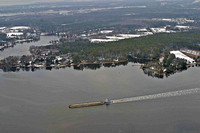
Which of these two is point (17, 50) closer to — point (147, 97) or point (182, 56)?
point (182, 56)

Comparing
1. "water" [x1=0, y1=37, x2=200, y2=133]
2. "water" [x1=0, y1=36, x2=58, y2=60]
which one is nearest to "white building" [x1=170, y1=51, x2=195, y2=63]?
"water" [x1=0, y1=37, x2=200, y2=133]

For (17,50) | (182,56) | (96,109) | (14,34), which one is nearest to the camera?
(96,109)

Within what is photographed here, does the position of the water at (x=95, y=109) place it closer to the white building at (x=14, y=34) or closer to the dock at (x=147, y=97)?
the dock at (x=147, y=97)

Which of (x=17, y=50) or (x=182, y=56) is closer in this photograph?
(x=182, y=56)

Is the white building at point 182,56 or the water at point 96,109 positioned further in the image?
the white building at point 182,56

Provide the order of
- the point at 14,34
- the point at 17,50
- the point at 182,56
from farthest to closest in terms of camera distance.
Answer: the point at 14,34, the point at 17,50, the point at 182,56

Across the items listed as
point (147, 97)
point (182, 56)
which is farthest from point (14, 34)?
point (147, 97)

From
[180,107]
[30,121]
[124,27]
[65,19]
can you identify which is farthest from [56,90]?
[65,19]

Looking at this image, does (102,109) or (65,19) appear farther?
(65,19)

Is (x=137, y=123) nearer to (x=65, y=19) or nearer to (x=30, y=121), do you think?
(x=30, y=121)

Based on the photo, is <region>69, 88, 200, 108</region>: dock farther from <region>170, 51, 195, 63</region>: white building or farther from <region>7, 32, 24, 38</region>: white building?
<region>7, 32, 24, 38</region>: white building

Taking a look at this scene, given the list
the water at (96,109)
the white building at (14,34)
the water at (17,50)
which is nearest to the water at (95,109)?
the water at (96,109)
